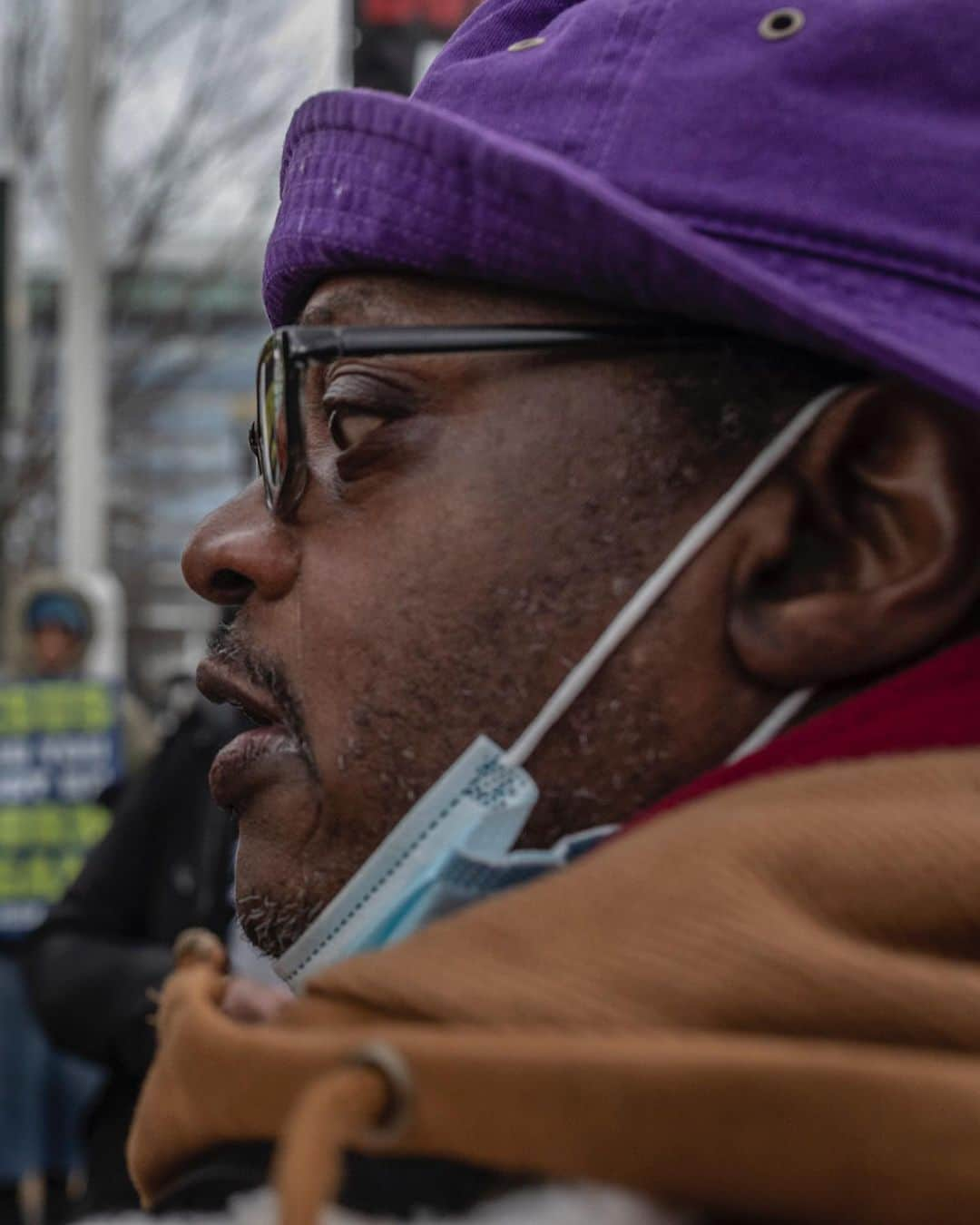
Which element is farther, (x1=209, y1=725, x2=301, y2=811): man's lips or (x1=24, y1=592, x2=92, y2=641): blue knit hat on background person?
(x1=24, y1=592, x2=92, y2=641): blue knit hat on background person

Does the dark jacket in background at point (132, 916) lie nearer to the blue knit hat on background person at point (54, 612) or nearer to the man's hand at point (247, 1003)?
the man's hand at point (247, 1003)

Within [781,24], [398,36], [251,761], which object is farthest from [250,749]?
[398,36]

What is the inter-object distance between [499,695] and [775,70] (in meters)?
0.60

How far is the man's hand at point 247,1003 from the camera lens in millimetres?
1633

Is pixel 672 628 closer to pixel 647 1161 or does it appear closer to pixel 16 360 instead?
pixel 647 1161

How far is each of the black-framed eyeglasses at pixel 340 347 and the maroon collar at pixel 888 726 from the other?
0.36 m

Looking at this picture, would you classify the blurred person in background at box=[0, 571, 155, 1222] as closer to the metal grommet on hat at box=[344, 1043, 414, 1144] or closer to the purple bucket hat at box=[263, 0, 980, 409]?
the purple bucket hat at box=[263, 0, 980, 409]

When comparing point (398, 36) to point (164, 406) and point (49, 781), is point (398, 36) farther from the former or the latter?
point (164, 406)

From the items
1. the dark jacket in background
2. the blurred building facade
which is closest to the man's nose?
the dark jacket in background

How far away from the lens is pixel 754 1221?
121 centimetres

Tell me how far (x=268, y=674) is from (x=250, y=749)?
0.08 meters

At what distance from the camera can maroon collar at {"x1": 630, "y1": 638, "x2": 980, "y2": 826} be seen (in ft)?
4.77

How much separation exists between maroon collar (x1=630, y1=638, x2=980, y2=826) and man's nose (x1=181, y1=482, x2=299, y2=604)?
1.45 feet

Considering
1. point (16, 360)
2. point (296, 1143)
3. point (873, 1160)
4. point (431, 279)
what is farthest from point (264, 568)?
point (16, 360)
